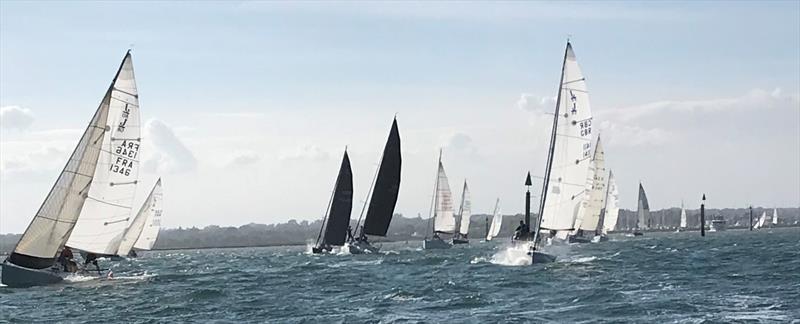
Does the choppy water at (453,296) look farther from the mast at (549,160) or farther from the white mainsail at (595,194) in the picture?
the white mainsail at (595,194)

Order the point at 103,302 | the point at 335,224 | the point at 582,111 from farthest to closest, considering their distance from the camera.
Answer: the point at 335,224
the point at 582,111
the point at 103,302

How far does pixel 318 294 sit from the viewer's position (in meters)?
43.0

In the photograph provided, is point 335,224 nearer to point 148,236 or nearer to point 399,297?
point 148,236

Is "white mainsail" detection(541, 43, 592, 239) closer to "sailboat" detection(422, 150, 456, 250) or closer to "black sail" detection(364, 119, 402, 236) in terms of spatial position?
"black sail" detection(364, 119, 402, 236)

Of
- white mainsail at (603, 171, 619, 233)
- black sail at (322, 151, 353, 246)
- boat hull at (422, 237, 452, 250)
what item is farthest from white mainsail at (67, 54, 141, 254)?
white mainsail at (603, 171, 619, 233)

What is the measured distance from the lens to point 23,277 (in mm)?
47000

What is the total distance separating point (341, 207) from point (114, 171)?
44009mm

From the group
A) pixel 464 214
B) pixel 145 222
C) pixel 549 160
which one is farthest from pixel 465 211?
pixel 549 160

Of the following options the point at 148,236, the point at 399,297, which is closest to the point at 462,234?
the point at 148,236

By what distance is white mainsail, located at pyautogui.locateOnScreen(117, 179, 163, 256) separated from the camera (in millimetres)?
99500

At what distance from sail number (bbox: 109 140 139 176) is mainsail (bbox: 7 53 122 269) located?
2.98 ft

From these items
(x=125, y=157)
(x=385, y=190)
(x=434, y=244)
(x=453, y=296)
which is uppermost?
(x=385, y=190)

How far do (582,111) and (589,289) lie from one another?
17733 millimetres

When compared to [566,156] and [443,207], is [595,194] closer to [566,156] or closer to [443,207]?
[443,207]
